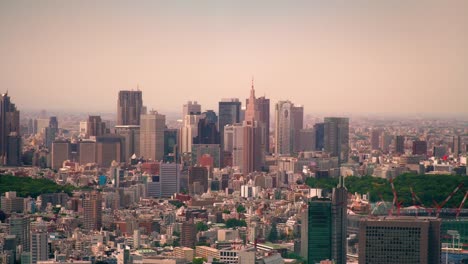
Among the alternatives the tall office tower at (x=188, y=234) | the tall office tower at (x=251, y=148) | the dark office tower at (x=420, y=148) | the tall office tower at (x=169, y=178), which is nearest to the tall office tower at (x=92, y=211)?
the tall office tower at (x=188, y=234)

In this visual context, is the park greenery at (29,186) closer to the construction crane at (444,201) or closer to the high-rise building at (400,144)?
the high-rise building at (400,144)

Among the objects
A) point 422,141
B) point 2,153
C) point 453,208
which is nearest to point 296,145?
point 422,141

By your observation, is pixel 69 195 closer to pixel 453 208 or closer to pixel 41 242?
pixel 41 242

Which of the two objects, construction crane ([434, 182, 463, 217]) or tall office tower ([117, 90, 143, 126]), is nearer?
construction crane ([434, 182, 463, 217])

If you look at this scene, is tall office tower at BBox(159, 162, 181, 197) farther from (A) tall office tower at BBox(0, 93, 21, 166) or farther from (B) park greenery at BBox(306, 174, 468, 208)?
(B) park greenery at BBox(306, 174, 468, 208)

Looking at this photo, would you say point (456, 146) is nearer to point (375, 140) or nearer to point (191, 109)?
point (375, 140)

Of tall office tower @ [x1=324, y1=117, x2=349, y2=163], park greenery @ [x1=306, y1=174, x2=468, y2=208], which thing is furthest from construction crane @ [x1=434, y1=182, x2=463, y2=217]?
tall office tower @ [x1=324, y1=117, x2=349, y2=163]
